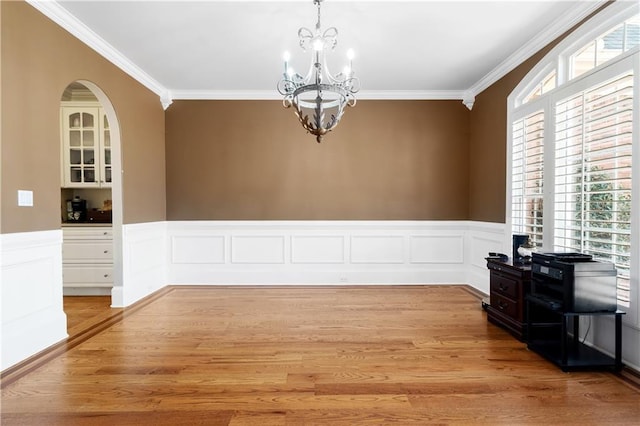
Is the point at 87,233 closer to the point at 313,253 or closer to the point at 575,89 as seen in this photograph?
the point at 313,253

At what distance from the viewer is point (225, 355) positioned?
283cm

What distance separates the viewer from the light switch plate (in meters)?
2.74

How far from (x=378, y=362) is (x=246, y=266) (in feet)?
10.3

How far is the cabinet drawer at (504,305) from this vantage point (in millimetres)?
3209

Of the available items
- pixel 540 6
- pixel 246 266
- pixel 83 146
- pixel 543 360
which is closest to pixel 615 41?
pixel 540 6

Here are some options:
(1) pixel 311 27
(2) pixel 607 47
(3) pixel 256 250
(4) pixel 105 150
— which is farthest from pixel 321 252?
(2) pixel 607 47

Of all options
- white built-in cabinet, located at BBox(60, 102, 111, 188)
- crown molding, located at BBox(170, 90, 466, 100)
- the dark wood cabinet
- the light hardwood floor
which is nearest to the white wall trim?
white built-in cabinet, located at BBox(60, 102, 111, 188)

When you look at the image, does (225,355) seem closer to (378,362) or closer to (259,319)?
(259,319)

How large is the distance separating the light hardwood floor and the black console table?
78mm

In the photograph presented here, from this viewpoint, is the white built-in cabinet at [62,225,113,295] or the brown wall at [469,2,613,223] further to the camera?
the white built-in cabinet at [62,225,113,295]

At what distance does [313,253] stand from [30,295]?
136 inches

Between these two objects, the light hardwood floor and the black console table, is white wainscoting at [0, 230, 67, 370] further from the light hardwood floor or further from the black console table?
the black console table

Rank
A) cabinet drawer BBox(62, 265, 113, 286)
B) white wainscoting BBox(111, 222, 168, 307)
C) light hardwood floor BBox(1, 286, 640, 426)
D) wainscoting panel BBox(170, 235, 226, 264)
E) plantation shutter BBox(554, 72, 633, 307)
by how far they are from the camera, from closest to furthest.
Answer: light hardwood floor BBox(1, 286, 640, 426) → plantation shutter BBox(554, 72, 633, 307) → white wainscoting BBox(111, 222, 168, 307) → cabinet drawer BBox(62, 265, 113, 286) → wainscoting panel BBox(170, 235, 226, 264)

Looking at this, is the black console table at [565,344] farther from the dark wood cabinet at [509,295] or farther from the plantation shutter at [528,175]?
the plantation shutter at [528,175]
